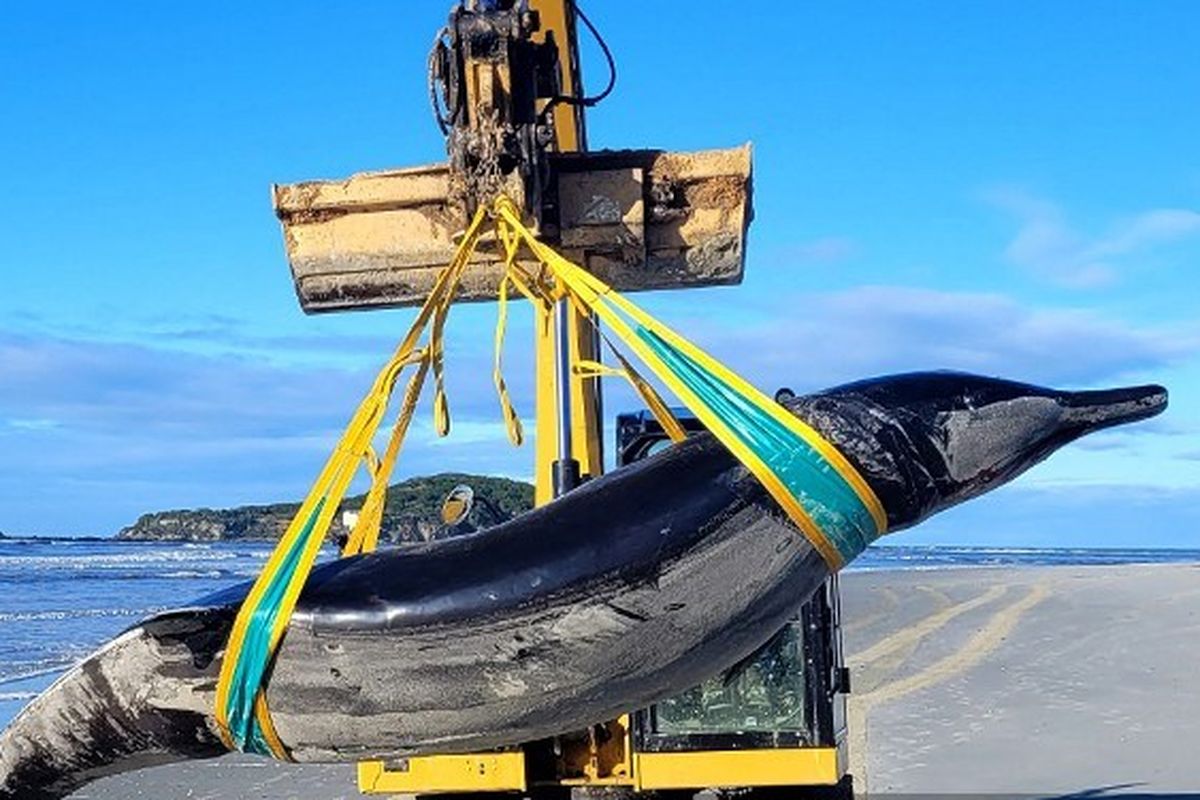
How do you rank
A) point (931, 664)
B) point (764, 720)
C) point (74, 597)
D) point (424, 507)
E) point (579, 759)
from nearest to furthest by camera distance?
point (764, 720), point (579, 759), point (424, 507), point (931, 664), point (74, 597)

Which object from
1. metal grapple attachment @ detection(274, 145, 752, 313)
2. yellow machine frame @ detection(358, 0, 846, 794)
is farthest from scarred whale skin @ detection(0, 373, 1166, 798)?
yellow machine frame @ detection(358, 0, 846, 794)

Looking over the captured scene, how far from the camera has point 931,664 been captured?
17.6 meters

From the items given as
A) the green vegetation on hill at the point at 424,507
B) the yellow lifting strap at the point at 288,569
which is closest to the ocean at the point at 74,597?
the green vegetation on hill at the point at 424,507

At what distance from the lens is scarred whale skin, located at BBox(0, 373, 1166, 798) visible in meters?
2.92

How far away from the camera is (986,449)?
2.99 meters

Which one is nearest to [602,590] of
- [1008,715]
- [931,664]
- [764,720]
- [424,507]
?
[764,720]

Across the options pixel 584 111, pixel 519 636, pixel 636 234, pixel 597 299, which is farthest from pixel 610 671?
pixel 584 111

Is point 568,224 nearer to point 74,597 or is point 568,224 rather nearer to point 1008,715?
point 1008,715

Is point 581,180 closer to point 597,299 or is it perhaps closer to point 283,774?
point 597,299

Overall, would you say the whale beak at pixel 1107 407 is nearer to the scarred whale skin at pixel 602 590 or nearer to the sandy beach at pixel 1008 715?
the scarred whale skin at pixel 602 590

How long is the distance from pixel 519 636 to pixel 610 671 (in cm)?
16

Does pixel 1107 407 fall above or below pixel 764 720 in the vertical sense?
above

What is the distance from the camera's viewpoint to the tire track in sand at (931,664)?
1226cm

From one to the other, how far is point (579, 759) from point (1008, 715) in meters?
6.76
